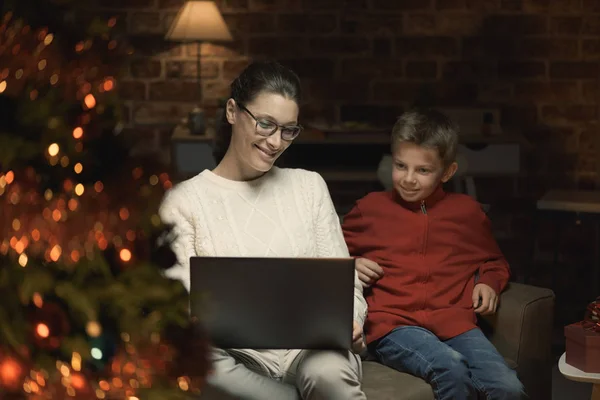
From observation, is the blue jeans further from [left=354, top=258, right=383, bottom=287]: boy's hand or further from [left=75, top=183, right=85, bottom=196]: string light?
[left=75, top=183, right=85, bottom=196]: string light

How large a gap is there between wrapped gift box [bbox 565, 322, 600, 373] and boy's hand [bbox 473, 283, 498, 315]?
23cm

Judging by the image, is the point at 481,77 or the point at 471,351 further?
the point at 481,77

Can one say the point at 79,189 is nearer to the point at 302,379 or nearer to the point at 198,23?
the point at 302,379

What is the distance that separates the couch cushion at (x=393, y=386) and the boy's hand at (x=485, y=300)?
0.30 metres

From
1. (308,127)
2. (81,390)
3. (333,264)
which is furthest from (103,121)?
(308,127)

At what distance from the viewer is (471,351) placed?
2295 millimetres

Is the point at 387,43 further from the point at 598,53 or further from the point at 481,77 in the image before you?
the point at 598,53

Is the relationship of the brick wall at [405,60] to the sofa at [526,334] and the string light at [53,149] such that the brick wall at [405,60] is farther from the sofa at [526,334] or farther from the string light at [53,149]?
the string light at [53,149]

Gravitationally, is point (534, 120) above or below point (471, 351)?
above

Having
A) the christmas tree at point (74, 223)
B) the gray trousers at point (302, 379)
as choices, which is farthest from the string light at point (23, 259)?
the gray trousers at point (302, 379)

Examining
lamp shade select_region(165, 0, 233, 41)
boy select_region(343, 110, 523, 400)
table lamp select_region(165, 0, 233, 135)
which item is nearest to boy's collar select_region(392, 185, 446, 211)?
boy select_region(343, 110, 523, 400)

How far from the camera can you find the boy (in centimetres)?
228

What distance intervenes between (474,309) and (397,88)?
7.74ft

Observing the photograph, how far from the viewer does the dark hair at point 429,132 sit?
92.7 inches
